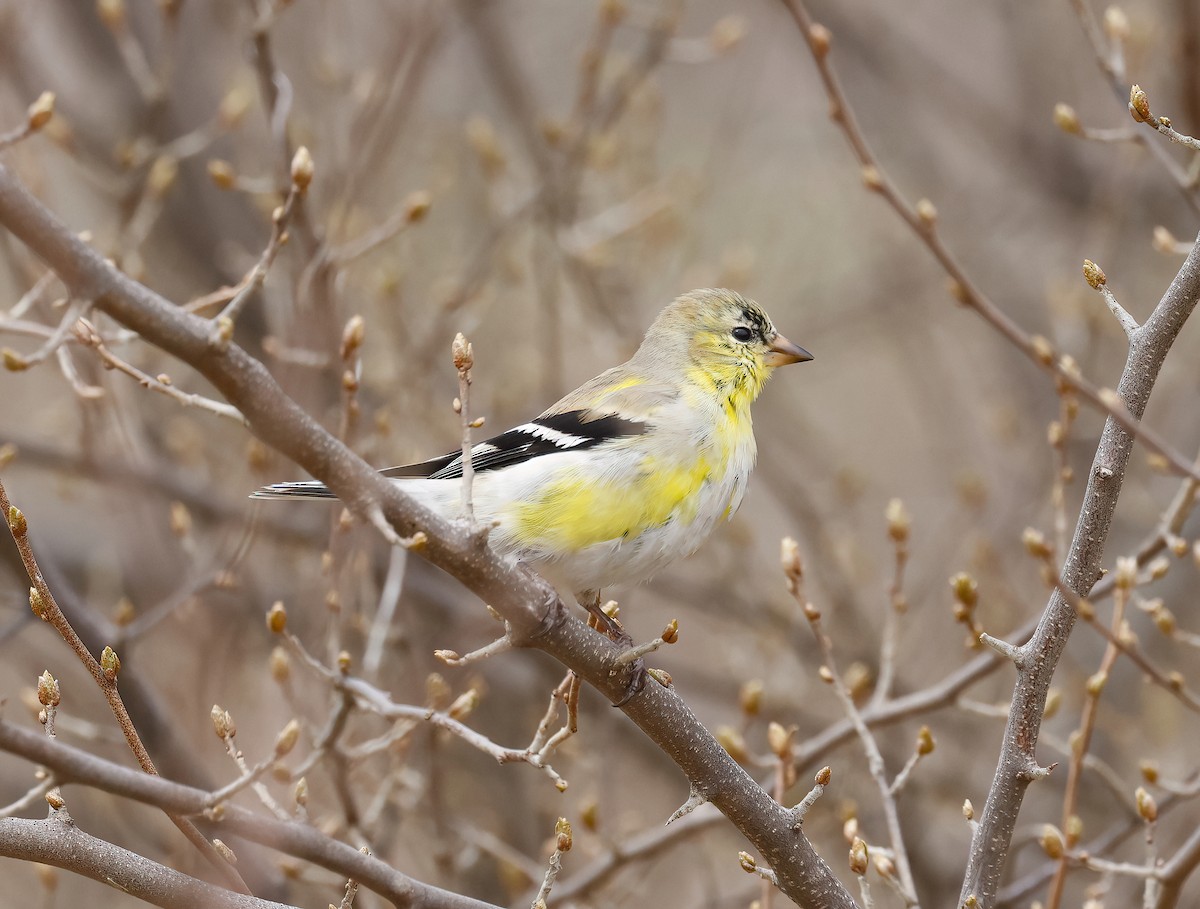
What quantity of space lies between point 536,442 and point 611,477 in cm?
40

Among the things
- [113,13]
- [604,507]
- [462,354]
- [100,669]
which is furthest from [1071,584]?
[113,13]

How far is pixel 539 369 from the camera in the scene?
6559 millimetres

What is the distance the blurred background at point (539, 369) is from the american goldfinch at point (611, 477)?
1.49 feet

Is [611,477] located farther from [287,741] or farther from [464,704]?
[287,741]

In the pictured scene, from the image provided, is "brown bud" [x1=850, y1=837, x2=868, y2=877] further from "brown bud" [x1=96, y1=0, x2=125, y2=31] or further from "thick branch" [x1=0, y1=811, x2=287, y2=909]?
"brown bud" [x1=96, y1=0, x2=125, y2=31]

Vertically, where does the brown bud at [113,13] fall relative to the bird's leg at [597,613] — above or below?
above

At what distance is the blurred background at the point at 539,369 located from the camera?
443 cm


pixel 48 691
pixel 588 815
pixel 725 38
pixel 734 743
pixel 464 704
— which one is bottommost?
pixel 588 815

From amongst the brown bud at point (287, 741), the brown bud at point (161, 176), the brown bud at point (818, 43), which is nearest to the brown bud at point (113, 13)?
the brown bud at point (161, 176)

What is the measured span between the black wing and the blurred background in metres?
0.28

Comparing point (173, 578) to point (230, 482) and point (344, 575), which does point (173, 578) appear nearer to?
point (344, 575)

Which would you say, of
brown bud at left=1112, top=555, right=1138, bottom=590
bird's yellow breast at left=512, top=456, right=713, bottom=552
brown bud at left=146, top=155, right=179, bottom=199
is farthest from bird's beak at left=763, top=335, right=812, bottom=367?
brown bud at left=146, top=155, right=179, bottom=199

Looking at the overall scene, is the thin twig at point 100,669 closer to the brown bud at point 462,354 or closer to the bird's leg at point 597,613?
the brown bud at point 462,354

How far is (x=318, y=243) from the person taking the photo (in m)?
4.15
